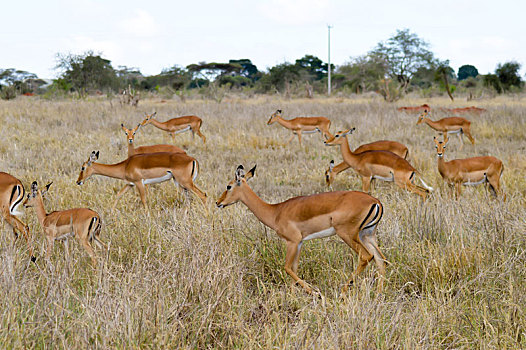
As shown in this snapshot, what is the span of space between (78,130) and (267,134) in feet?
14.2

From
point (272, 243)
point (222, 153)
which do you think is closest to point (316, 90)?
point (222, 153)

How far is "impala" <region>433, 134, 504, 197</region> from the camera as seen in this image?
6.06 metres

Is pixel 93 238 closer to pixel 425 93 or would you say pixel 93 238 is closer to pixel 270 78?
pixel 425 93

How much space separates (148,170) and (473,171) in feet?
12.4

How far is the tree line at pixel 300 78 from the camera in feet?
97.5

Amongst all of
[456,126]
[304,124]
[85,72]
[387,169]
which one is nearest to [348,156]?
[387,169]

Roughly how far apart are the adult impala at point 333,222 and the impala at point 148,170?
2.59 m

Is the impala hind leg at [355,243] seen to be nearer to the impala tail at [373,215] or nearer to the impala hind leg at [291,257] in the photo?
the impala tail at [373,215]

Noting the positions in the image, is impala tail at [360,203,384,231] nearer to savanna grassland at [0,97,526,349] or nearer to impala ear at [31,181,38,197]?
savanna grassland at [0,97,526,349]

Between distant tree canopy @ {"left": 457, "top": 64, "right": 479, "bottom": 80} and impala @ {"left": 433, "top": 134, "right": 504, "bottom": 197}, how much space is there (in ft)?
267

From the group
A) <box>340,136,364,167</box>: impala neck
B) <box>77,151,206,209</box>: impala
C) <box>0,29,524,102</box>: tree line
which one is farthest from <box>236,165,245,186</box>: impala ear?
<box>0,29,524,102</box>: tree line

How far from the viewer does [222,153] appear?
9.29 m

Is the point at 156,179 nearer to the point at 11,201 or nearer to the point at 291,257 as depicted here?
the point at 11,201

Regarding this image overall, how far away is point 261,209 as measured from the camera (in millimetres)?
3391
